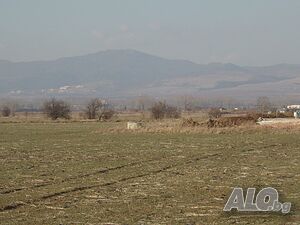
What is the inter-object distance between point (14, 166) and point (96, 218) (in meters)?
12.0

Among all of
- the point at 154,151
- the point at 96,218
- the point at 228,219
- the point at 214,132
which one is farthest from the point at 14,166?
the point at 214,132

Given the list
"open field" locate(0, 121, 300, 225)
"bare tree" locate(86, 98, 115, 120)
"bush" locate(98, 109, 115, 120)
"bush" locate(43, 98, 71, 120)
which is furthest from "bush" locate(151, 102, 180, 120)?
"open field" locate(0, 121, 300, 225)

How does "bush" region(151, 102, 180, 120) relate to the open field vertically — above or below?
above

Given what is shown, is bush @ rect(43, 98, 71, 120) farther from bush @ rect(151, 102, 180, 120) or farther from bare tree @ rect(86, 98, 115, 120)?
bush @ rect(151, 102, 180, 120)

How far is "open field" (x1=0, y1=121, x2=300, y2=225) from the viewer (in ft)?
41.7

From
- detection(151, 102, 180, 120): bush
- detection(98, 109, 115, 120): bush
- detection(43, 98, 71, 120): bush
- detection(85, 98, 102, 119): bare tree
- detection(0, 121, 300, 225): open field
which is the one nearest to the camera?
A: detection(0, 121, 300, 225): open field

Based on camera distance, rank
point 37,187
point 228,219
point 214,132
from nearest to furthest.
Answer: point 228,219
point 37,187
point 214,132

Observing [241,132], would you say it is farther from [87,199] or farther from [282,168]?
[87,199]

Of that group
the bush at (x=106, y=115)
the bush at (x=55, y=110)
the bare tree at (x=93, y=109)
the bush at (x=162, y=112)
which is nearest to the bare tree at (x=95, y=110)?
the bare tree at (x=93, y=109)

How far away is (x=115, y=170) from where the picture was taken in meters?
22.0

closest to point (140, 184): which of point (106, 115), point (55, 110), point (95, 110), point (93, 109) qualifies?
point (106, 115)

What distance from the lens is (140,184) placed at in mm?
17750

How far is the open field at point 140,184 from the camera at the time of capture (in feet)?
41.7

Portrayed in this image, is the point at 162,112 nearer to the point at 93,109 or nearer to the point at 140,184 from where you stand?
the point at 93,109
